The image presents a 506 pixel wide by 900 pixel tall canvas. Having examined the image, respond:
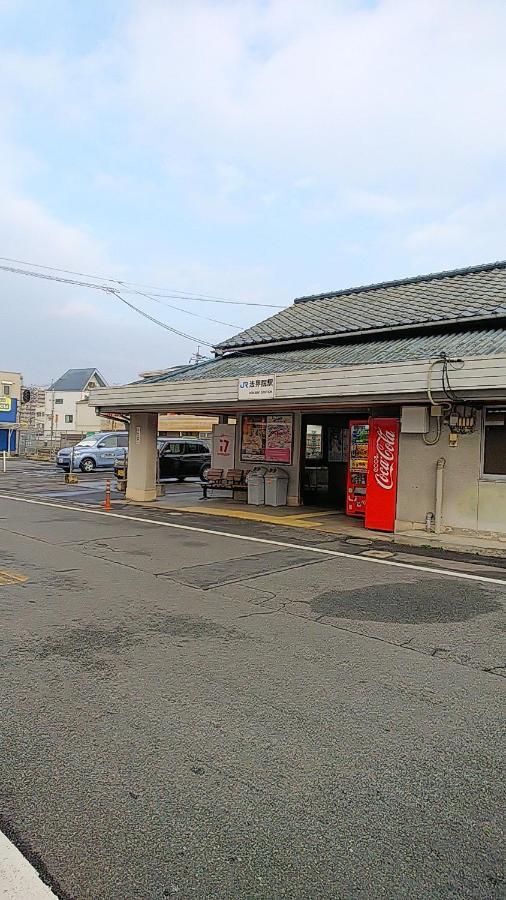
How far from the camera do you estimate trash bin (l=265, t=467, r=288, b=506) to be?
17578 mm

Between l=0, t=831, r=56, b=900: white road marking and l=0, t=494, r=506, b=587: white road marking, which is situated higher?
l=0, t=494, r=506, b=587: white road marking

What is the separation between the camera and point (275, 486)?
17.6m

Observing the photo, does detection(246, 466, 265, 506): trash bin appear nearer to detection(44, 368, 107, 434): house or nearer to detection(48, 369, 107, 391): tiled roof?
detection(44, 368, 107, 434): house

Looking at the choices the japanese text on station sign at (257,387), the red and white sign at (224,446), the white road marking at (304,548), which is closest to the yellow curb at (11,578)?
the white road marking at (304,548)

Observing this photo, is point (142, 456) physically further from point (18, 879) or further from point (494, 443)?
point (18, 879)

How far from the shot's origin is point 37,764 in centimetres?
366

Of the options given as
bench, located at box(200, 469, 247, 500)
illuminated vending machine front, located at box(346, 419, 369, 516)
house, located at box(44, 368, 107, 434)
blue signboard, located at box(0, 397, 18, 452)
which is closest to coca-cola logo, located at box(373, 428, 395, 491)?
illuminated vending machine front, located at box(346, 419, 369, 516)

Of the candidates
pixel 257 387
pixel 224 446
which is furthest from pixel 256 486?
pixel 257 387

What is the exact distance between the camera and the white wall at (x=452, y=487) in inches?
455

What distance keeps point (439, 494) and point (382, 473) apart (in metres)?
1.43

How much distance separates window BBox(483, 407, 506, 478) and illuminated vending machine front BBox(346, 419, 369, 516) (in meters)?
3.35

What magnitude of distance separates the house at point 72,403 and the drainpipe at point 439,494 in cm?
6131

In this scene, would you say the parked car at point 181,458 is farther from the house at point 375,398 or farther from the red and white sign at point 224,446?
the house at point 375,398

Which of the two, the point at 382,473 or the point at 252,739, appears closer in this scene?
the point at 252,739
